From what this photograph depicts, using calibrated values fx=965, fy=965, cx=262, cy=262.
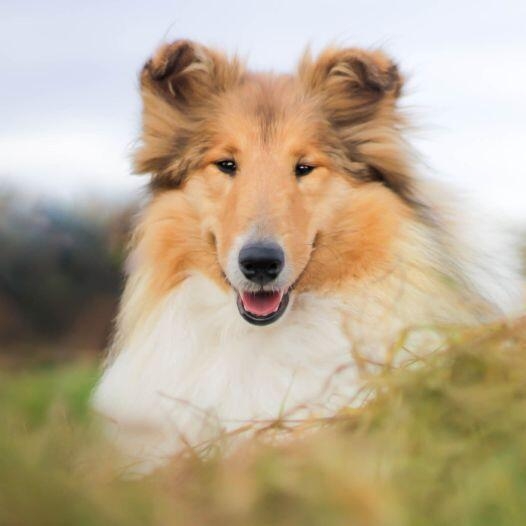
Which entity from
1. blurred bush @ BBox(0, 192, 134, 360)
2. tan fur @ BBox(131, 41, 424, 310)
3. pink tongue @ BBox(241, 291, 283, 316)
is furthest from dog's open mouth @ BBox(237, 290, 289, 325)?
blurred bush @ BBox(0, 192, 134, 360)

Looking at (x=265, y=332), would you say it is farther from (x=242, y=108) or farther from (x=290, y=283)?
(x=242, y=108)

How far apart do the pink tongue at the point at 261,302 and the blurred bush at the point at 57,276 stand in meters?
4.70

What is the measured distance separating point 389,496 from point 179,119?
3.21m

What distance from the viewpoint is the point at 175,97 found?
5004 mm

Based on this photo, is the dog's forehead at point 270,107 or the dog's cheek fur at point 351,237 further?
the dog's forehead at point 270,107

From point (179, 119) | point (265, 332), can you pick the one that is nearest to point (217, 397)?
point (265, 332)

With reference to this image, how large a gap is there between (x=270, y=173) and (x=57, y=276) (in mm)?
6390

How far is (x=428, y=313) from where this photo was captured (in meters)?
4.34

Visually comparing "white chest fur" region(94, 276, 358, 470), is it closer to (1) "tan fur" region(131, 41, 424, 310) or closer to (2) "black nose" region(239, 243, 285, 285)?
(1) "tan fur" region(131, 41, 424, 310)

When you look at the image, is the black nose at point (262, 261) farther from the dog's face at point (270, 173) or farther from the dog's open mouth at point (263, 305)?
the dog's open mouth at point (263, 305)

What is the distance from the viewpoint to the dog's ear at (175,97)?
4836 mm

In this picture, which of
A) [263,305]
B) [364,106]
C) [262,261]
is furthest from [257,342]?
A: [364,106]

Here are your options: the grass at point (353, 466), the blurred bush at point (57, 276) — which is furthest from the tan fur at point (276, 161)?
the blurred bush at point (57, 276)

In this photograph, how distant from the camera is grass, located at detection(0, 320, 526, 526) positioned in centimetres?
199
